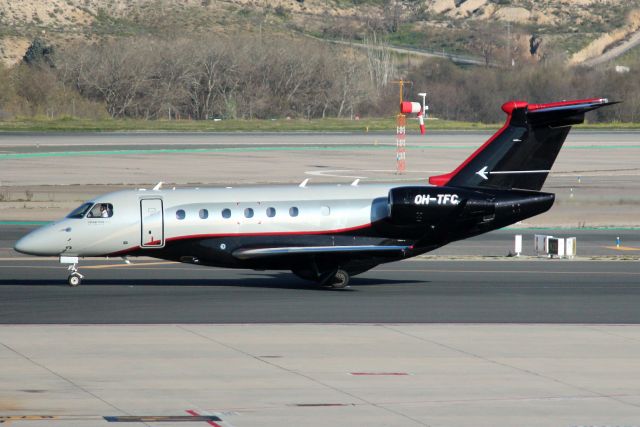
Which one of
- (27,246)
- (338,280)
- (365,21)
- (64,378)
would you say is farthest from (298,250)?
(365,21)

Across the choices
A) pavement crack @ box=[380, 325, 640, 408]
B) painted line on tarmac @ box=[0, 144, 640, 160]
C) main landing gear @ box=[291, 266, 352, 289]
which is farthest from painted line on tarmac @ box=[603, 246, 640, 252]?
painted line on tarmac @ box=[0, 144, 640, 160]

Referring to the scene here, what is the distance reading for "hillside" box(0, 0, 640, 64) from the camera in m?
157

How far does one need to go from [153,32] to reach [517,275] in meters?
132

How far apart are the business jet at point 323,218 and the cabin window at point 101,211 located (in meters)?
0.03

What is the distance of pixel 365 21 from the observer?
180 metres

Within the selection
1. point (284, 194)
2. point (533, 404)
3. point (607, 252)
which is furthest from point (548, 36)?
point (533, 404)

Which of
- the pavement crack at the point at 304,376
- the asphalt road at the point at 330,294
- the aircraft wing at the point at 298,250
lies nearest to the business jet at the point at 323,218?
the aircraft wing at the point at 298,250

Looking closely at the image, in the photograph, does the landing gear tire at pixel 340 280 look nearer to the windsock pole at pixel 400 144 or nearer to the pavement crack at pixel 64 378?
the pavement crack at pixel 64 378

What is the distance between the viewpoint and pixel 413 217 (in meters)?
29.9

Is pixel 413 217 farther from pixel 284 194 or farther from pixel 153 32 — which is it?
pixel 153 32

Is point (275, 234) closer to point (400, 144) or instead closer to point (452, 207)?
point (452, 207)

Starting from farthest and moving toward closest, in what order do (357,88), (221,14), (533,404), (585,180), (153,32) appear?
(221,14) < (153,32) < (357,88) < (585,180) < (533,404)

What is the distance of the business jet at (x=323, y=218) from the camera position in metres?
29.8

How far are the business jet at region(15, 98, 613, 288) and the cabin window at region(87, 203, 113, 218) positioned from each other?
1.0 inches
